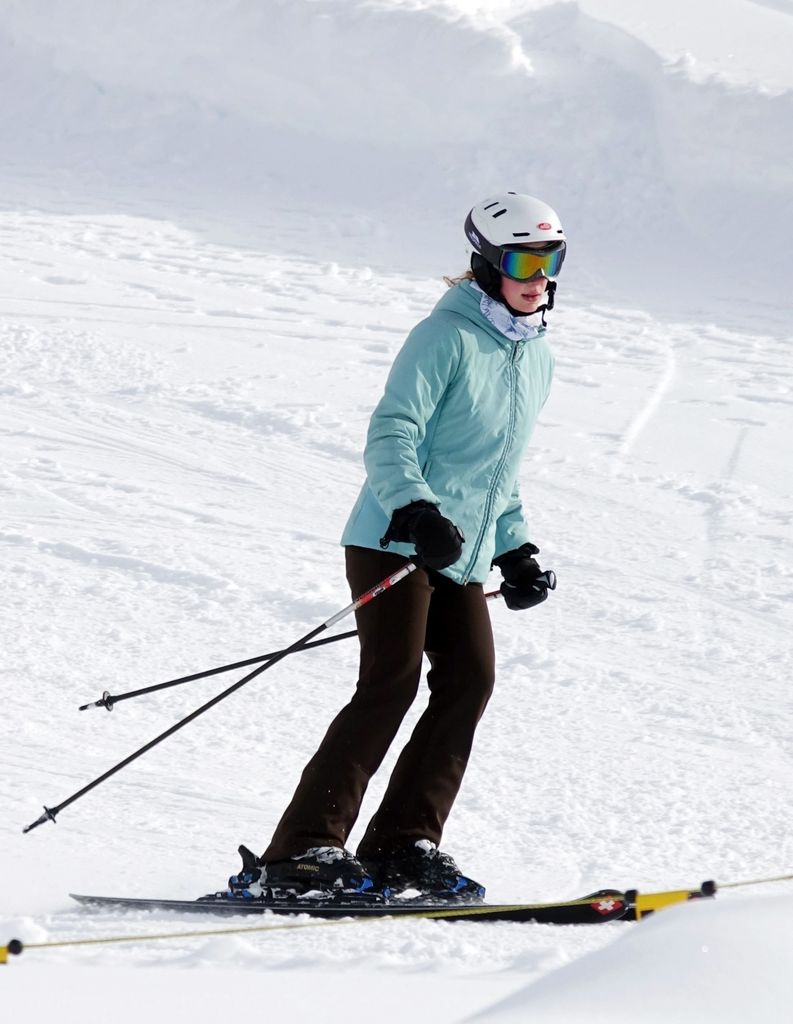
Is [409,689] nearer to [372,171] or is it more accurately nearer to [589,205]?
[589,205]

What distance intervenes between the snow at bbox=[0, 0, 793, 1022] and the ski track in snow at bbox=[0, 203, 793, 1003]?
0.07 feet

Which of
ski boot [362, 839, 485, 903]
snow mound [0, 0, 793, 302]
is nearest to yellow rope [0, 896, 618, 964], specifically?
ski boot [362, 839, 485, 903]

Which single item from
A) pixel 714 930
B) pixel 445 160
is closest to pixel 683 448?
pixel 714 930

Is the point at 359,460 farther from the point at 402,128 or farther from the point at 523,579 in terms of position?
the point at 402,128

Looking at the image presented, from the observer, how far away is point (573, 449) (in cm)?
780

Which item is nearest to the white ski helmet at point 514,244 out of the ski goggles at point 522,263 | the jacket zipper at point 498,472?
the ski goggles at point 522,263

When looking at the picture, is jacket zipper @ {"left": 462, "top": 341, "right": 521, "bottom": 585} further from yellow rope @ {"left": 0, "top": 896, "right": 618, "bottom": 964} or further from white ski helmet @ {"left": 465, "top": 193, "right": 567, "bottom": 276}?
yellow rope @ {"left": 0, "top": 896, "right": 618, "bottom": 964}

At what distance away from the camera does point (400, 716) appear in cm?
335

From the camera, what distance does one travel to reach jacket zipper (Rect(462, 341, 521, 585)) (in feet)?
11.3

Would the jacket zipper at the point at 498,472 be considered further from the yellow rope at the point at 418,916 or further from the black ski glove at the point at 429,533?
the yellow rope at the point at 418,916

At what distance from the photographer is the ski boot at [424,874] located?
3.45m

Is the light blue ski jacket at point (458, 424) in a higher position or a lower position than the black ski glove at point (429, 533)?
higher

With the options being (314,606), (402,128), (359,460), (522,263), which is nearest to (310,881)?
(522,263)

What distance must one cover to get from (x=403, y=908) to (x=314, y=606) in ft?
8.02
